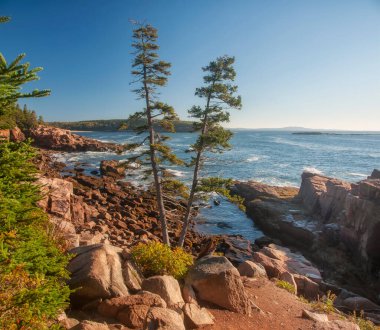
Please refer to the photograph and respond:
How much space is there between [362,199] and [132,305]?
2129cm

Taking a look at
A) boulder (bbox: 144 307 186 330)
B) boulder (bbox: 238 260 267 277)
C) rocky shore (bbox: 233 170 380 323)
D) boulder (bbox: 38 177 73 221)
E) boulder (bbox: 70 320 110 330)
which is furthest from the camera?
rocky shore (bbox: 233 170 380 323)

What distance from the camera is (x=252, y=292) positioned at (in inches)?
452

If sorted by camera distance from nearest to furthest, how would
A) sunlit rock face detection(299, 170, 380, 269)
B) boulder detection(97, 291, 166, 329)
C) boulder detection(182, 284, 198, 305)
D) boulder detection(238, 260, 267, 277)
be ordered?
boulder detection(97, 291, 166, 329)
boulder detection(182, 284, 198, 305)
boulder detection(238, 260, 267, 277)
sunlit rock face detection(299, 170, 380, 269)

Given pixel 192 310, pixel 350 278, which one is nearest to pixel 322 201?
pixel 350 278

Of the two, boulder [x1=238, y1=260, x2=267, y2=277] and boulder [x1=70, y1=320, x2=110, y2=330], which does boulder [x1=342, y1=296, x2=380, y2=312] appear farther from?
boulder [x1=70, y1=320, x2=110, y2=330]

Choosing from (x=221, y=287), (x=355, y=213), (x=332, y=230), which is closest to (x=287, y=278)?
(x=221, y=287)

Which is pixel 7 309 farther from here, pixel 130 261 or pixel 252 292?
pixel 252 292

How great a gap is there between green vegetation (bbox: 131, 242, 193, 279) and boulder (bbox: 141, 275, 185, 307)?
1056mm

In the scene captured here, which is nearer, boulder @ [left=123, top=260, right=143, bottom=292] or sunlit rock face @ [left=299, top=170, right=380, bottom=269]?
boulder @ [left=123, top=260, right=143, bottom=292]

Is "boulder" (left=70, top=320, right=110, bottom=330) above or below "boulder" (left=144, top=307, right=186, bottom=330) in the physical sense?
above

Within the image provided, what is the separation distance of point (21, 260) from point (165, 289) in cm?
484

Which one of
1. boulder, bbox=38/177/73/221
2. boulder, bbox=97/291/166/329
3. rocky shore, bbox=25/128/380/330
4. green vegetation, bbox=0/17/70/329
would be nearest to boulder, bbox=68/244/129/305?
rocky shore, bbox=25/128/380/330

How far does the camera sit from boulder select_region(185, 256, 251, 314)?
373 inches

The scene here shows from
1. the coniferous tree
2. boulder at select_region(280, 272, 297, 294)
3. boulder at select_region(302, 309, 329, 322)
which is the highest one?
the coniferous tree
